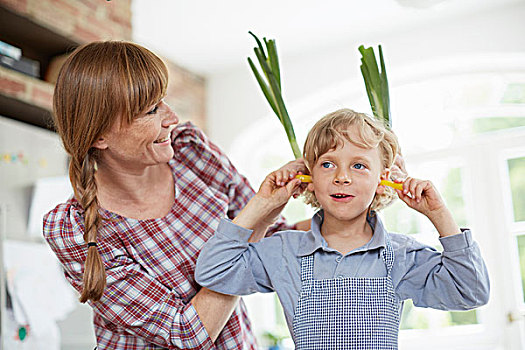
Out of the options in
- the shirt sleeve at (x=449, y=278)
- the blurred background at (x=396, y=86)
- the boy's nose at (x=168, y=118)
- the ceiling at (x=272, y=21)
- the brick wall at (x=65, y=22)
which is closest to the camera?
the shirt sleeve at (x=449, y=278)

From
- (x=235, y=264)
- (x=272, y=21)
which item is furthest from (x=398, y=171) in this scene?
(x=272, y=21)

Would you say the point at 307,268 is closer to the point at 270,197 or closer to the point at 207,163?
the point at 270,197

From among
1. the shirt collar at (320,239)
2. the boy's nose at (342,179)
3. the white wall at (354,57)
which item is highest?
the white wall at (354,57)

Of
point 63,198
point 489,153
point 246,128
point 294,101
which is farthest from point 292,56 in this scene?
point 63,198

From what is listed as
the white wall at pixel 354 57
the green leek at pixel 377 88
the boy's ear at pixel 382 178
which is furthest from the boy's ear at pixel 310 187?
the white wall at pixel 354 57

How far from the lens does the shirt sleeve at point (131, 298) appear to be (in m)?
1.23

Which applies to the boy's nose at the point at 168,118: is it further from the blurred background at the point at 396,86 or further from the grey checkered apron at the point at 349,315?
the blurred background at the point at 396,86

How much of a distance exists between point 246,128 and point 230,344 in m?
3.48

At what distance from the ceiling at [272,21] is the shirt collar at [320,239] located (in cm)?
267

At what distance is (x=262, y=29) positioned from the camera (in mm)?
4129

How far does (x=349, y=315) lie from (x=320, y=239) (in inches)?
6.4

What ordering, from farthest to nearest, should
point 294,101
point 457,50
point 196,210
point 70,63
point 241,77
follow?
point 241,77 < point 294,101 < point 457,50 < point 196,210 < point 70,63

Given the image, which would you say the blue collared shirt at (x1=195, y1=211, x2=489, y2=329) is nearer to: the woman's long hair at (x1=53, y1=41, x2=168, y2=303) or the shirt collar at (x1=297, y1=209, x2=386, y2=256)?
the shirt collar at (x1=297, y1=209, x2=386, y2=256)

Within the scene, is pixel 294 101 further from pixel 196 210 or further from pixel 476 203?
pixel 196 210
